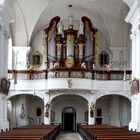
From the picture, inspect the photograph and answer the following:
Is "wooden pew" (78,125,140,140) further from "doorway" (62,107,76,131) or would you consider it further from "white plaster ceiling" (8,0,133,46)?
"doorway" (62,107,76,131)

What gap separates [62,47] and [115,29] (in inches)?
189

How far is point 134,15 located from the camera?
21.9 m

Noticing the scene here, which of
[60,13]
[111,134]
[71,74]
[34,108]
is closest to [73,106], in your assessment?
[34,108]

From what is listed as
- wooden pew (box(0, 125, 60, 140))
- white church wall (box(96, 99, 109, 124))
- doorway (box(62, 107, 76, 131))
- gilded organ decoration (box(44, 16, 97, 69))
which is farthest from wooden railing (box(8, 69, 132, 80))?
wooden pew (box(0, 125, 60, 140))

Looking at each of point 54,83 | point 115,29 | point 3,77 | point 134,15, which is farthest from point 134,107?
point 115,29

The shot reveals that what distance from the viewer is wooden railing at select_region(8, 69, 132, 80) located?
105 feet

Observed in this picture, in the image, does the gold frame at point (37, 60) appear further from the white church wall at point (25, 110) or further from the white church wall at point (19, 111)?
the white church wall at point (19, 111)

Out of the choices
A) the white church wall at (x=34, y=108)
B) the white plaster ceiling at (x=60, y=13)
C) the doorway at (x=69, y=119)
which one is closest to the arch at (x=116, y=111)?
the doorway at (x=69, y=119)

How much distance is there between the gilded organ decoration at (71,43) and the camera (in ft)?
108

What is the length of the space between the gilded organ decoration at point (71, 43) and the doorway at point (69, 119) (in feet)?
19.4

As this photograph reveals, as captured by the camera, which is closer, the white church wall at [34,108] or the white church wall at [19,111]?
the white church wall at [19,111]

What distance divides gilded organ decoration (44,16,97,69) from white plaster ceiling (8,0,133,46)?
3.73 ft

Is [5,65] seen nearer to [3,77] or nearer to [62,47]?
[3,77]

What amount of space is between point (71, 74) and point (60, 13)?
20.2 ft
